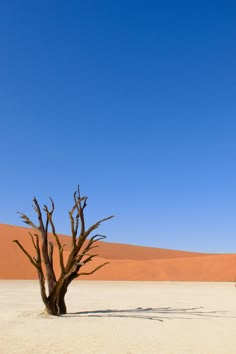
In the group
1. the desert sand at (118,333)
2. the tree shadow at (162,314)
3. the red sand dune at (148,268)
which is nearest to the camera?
the desert sand at (118,333)

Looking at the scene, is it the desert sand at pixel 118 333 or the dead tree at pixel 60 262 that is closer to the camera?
the desert sand at pixel 118 333

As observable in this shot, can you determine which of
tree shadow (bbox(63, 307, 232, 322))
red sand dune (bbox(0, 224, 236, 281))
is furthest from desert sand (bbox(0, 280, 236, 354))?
red sand dune (bbox(0, 224, 236, 281))

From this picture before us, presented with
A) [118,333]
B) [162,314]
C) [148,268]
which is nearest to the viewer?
[118,333]

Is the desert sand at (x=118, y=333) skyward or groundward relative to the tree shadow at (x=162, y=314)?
groundward

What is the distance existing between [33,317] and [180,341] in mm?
4106

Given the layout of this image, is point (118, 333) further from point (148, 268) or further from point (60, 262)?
point (148, 268)

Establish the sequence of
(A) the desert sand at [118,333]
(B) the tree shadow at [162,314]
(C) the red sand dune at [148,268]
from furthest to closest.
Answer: (C) the red sand dune at [148,268]
(B) the tree shadow at [162,314]
(A) the desert sand at [118,333]

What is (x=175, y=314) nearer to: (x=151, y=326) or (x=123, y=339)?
(x=151, y=326)

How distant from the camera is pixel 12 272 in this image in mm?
35656

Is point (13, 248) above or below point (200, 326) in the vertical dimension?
above

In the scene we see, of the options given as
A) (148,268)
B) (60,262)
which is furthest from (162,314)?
(148,268)

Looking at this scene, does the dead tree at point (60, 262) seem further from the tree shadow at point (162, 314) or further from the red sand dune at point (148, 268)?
the red sand dune at point (148, 268)

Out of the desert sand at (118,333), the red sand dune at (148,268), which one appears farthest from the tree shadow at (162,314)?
the red sand dune at (148,268)

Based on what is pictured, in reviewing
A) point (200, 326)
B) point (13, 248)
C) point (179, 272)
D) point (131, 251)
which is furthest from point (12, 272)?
point (131, 251)
